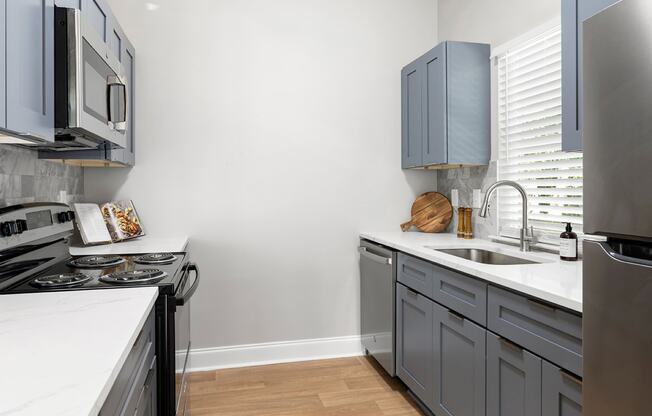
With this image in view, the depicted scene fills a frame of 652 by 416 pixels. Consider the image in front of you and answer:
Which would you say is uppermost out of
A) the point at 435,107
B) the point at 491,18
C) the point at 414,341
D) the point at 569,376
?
the point at 491,18

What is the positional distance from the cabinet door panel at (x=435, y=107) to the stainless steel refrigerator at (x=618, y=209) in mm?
1642

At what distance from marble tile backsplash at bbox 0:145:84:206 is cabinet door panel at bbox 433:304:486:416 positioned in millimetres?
1958

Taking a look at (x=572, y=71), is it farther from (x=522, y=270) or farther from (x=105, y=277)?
(x=105, y=277)

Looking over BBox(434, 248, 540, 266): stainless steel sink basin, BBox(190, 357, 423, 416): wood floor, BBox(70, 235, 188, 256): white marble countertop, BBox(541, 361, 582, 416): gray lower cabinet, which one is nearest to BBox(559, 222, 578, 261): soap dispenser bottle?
BBox(434, 248, 540, 266): stainless steel sink basin

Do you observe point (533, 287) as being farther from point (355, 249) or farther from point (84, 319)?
point (355, 249)

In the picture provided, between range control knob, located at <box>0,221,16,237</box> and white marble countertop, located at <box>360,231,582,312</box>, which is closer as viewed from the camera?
white marble countertop, located at <box>360,231,582,312</box>

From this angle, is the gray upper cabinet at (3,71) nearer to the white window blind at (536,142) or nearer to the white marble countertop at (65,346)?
the white marble countertop at (65,346)

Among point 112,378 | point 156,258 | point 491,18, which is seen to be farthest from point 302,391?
point 491,18

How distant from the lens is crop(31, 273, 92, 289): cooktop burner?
1.47m

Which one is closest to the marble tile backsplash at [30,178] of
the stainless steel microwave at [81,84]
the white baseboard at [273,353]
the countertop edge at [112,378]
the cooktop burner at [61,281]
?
the stainless steel microwave at [81,84]

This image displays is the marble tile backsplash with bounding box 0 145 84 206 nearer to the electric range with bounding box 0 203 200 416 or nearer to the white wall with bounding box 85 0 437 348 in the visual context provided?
the electric range with bounding box 0 203 200 416

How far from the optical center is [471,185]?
2.99m

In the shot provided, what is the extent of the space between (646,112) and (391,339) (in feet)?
6.83

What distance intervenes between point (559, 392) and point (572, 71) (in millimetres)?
1130
